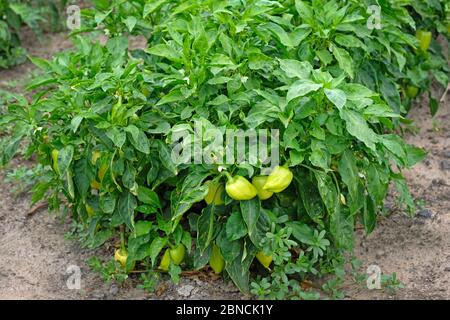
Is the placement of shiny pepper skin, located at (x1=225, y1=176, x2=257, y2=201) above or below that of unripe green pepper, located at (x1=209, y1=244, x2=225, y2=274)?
above

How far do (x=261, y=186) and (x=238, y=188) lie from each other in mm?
147

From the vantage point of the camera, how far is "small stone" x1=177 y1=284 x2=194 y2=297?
400cm

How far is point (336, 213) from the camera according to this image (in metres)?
3.74

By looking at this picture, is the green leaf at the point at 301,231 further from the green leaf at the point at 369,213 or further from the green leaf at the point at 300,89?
the green leaf at the point at 300,89

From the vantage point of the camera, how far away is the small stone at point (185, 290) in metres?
4.00

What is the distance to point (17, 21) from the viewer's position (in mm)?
6094

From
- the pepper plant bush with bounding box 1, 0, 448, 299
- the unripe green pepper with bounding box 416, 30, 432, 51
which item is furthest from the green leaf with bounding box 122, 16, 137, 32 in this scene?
the unripe green pepper with bounding box 416, 30, 432, 51

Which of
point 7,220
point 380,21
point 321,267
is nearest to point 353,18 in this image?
point 380,21

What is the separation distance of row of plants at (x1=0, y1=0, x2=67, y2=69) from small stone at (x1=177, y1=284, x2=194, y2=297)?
2.67 m

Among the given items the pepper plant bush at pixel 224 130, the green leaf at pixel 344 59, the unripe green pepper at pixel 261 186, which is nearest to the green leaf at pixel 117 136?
the pepper plant bush at pixel 224 130

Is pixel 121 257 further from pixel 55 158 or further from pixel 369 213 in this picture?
pixel 369 213

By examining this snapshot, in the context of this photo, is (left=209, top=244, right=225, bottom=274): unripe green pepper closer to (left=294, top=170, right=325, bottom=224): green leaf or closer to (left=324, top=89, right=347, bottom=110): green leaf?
(left=294, top=170, right=325, bottom=224): green leaf

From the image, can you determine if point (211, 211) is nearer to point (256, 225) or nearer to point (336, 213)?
point (256, 225)
